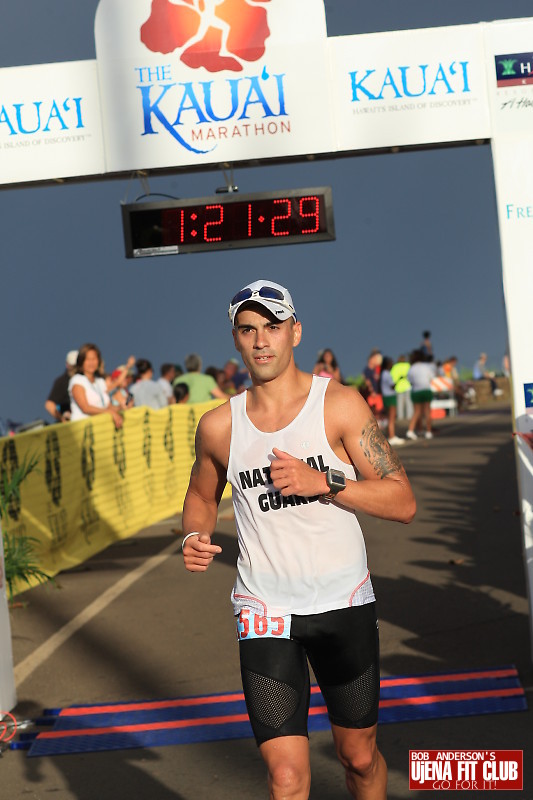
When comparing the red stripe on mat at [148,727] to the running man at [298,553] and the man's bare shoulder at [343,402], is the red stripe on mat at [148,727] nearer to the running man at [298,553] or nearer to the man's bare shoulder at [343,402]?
the running man at [298,553]

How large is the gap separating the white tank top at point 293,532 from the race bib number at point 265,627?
23 mm

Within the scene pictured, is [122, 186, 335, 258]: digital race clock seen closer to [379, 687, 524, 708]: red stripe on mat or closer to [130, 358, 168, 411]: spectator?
[379, 687, 524, 708]: red stripe on mat

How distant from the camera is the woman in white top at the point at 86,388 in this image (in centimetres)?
1412

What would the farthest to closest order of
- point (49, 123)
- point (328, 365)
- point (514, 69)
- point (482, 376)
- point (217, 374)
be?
point (482, 376), point (328, 365), point (217, 374), point (49, 123), point (514, 69)

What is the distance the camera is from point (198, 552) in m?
4.34

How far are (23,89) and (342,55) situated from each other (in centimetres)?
216

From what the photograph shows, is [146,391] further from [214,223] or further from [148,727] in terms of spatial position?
[148,727]

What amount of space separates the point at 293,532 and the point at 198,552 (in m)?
0.36

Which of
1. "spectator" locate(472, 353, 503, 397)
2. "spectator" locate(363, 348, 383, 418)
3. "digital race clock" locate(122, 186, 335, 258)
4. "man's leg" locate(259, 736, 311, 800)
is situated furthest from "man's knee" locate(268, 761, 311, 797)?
"spectator" locate(472, 353, 503, 397)

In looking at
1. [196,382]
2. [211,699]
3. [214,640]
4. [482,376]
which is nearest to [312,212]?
[214,640]

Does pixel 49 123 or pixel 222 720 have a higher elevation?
pixel 49 123

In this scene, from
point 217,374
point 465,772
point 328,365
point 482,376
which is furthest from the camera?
point 482,376

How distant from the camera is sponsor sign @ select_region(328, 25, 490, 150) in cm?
771

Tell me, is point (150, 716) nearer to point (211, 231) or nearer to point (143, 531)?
point (211, 231)
